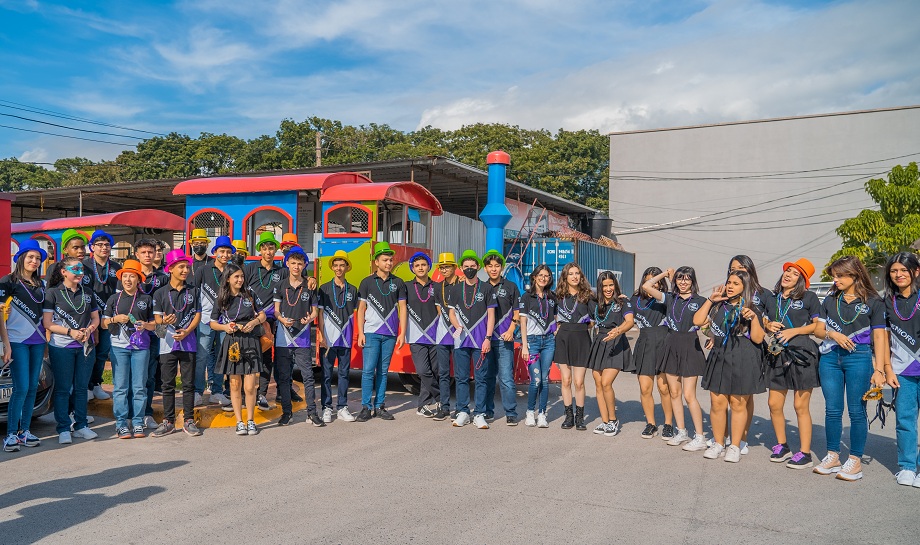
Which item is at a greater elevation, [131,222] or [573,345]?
[131,222]

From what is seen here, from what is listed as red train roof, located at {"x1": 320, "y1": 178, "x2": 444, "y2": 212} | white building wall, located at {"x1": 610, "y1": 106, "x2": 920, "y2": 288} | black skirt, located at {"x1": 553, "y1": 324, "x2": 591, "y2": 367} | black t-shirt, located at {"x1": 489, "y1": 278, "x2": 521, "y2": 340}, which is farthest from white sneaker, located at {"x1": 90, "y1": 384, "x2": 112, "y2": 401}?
white building wall, located at {"x1": 610, "y1": 106, "x2": 920, "y2": 288}

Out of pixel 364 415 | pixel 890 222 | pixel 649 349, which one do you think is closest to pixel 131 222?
pixel 364 415

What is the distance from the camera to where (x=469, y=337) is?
26.1 feet

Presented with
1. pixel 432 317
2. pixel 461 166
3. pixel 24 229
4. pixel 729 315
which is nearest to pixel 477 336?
pixel 432 317

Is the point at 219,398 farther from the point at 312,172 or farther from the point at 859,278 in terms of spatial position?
the point at 312,172

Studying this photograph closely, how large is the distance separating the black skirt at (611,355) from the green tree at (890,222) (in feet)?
50.3

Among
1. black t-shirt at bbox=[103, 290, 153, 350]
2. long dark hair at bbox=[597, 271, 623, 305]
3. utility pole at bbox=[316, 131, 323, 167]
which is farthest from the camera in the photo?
utility pole at bbox=[316, 131, 323, 167]

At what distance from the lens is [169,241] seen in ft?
57.1

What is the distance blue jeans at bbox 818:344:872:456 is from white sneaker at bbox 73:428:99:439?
6.89m

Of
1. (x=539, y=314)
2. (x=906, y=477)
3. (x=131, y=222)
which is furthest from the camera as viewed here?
(x=131, y=222)

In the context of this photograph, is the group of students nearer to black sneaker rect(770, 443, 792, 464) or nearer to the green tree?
black sneaker rect(770, 443, 792, 464)

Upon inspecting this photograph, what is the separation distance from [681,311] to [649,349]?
0.52m

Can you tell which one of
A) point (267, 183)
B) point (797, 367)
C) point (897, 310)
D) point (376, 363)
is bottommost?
point (376, 363)

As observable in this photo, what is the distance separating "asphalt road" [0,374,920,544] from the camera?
14.7 ft
